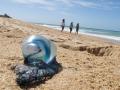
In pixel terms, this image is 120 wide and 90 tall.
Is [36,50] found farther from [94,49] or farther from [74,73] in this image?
[94,49]

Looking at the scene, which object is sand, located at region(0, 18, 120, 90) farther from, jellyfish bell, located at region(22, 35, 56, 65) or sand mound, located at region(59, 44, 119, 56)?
sand mound, located at region(59, 44, 119, 56)

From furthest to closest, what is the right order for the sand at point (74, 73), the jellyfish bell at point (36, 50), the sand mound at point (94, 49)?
the sand mound at point (94, 49) → the jellyfish bell at point (36, 50) → the sand at point (74, 73)

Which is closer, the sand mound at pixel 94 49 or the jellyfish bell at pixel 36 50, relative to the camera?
the jellyfish bell at pixel 36 50

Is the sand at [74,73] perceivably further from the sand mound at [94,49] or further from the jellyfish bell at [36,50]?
the sand mound at [94,49]

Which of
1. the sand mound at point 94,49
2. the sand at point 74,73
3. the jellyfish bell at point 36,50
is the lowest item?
the sand mound at point 94,49

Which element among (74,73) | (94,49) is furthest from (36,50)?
(94,49)

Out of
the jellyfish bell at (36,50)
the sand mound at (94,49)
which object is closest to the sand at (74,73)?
the jellyfish bell at (36,50)

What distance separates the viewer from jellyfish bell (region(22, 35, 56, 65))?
760 centimetres

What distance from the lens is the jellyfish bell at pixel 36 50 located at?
299 inches

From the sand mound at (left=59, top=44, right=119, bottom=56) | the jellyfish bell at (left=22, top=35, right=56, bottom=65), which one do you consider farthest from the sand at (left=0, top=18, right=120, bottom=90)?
the sand mound at (left=59, top=44, right=119, bottom=56)

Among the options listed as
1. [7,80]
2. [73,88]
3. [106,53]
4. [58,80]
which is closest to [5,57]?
[7,80]

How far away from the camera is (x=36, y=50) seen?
7551 mm

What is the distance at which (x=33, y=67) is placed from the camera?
24.2 ft

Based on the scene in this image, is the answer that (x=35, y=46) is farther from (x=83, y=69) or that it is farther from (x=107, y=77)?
(x=107, y=77)
